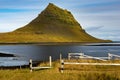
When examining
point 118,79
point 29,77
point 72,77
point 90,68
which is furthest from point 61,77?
point 90,68

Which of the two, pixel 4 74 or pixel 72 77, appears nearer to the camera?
pixel 72 77

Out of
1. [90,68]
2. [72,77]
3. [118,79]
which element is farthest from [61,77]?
[90,68]

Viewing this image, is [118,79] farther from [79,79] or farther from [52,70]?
[52,70]

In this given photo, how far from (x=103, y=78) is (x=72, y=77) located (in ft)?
7.86

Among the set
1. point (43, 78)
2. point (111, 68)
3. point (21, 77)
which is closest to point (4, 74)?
point (21, 77)

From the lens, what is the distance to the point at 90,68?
112ft

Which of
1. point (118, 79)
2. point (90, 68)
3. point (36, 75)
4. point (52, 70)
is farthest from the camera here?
point (90, 68)

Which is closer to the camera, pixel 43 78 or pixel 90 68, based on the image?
pixel 43 78

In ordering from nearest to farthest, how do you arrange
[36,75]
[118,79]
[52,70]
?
[118,79] → [36,75] → [52,70]

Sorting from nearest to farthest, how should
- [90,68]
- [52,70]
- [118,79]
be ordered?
[118,79] < [52,70] < [90,68]

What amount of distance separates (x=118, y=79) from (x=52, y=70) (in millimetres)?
7833

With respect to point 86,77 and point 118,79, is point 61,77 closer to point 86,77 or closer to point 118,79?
point 86,77

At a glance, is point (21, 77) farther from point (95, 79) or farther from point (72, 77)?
point (95, 79)

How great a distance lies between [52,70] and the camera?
31.8 metres
